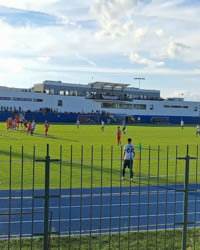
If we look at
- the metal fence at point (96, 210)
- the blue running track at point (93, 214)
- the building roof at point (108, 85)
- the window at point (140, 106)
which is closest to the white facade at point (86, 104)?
the window at point (140, 106)

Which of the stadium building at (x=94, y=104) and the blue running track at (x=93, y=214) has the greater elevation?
the stadium building at (x=94, y=104)

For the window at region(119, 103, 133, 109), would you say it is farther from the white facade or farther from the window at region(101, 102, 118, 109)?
the window at region(101, 102, 118, 109)

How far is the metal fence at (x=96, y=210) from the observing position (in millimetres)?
6195

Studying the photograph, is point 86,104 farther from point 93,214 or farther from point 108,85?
point 93,214

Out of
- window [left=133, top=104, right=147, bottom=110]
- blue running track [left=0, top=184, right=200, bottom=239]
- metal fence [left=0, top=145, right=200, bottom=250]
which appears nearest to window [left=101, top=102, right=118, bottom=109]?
window [left=133, top=104, right=147, bottom=110]

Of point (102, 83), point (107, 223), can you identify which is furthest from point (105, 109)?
point (107, 223)

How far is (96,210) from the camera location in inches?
397

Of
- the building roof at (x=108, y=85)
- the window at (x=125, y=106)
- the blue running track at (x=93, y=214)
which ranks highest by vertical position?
the building roof at (x=108, y=85)

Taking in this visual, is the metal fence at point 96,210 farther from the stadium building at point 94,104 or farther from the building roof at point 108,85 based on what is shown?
the building roof at point 108,85

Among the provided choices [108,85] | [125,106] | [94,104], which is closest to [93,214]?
[94,104]

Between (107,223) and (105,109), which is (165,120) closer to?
(105,109)

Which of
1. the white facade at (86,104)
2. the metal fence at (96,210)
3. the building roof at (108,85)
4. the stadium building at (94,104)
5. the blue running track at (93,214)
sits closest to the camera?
the metal fence at (96,210)

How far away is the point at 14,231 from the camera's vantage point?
835 cm

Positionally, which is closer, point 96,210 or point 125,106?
point 96,210
